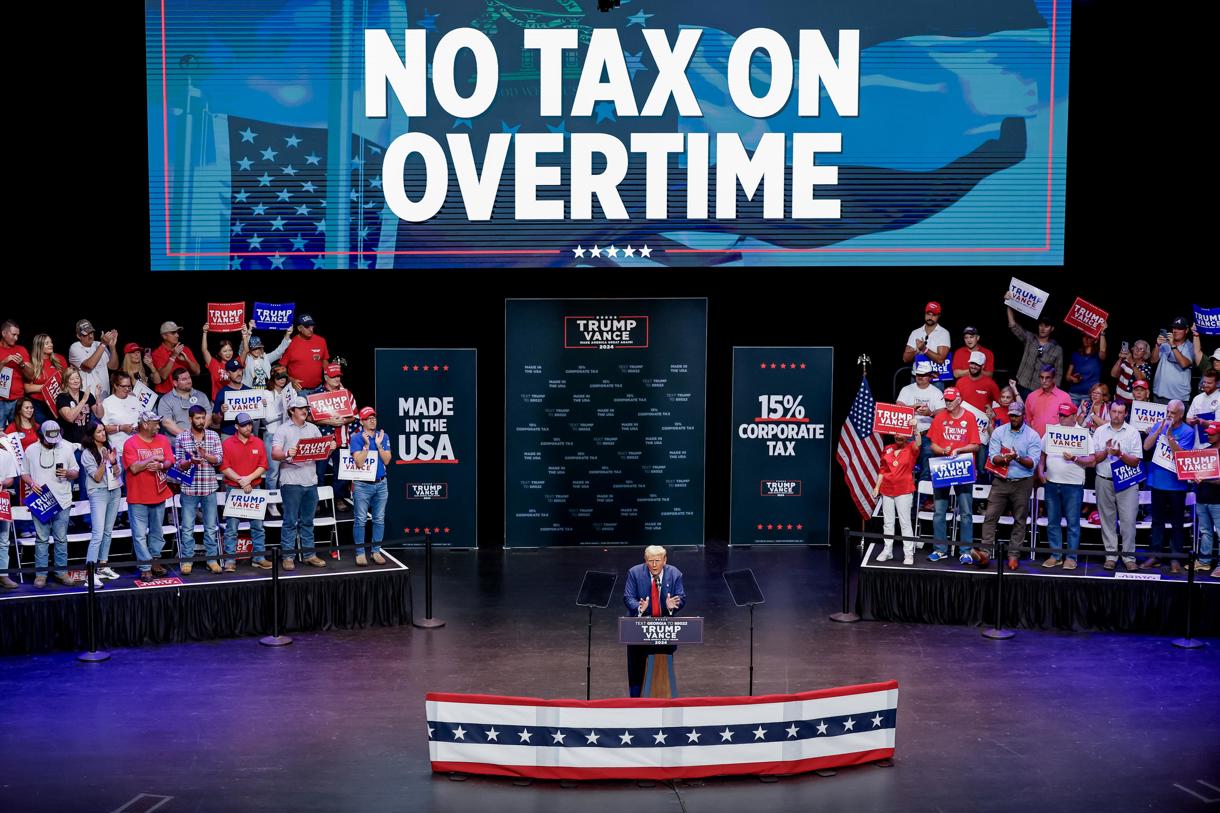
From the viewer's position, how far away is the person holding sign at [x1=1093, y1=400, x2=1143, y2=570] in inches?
604

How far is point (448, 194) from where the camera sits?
16766mm

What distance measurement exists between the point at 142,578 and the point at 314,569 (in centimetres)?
175

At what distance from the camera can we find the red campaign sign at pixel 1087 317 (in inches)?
673

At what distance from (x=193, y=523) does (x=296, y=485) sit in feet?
3.79

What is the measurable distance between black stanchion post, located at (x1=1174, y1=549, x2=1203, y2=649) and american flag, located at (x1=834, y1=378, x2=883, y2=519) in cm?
415

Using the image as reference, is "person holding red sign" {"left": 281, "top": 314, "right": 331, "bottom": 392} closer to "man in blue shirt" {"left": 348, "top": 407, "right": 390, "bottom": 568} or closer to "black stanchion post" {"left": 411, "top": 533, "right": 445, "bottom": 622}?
"man in blue shirt" {"left": 348, "top": 407, "right": 390, "bottom": 568}

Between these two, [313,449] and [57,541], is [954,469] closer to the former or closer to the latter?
[313,449]

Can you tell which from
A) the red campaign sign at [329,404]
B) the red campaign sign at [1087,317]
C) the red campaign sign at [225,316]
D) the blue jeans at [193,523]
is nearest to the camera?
the blue jeans at [193,523]

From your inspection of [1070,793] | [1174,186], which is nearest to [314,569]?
[1070,793]

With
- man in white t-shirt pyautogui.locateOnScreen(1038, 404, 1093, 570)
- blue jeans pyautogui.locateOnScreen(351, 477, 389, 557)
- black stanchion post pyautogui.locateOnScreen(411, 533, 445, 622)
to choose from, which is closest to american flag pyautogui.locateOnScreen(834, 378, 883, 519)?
man in white t-shirt pyautogui.locateOnScreen(1038, 404, 1093, 570)

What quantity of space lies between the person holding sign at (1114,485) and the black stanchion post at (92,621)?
409 inches

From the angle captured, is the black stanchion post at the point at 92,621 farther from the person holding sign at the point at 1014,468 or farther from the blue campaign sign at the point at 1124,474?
Answer: the blue campaign sign at the point at 1124,474

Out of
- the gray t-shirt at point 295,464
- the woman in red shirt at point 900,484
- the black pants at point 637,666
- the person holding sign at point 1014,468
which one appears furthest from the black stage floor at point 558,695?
the gray t-shirt at point 295,464

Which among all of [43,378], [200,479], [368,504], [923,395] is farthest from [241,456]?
[923,395]
